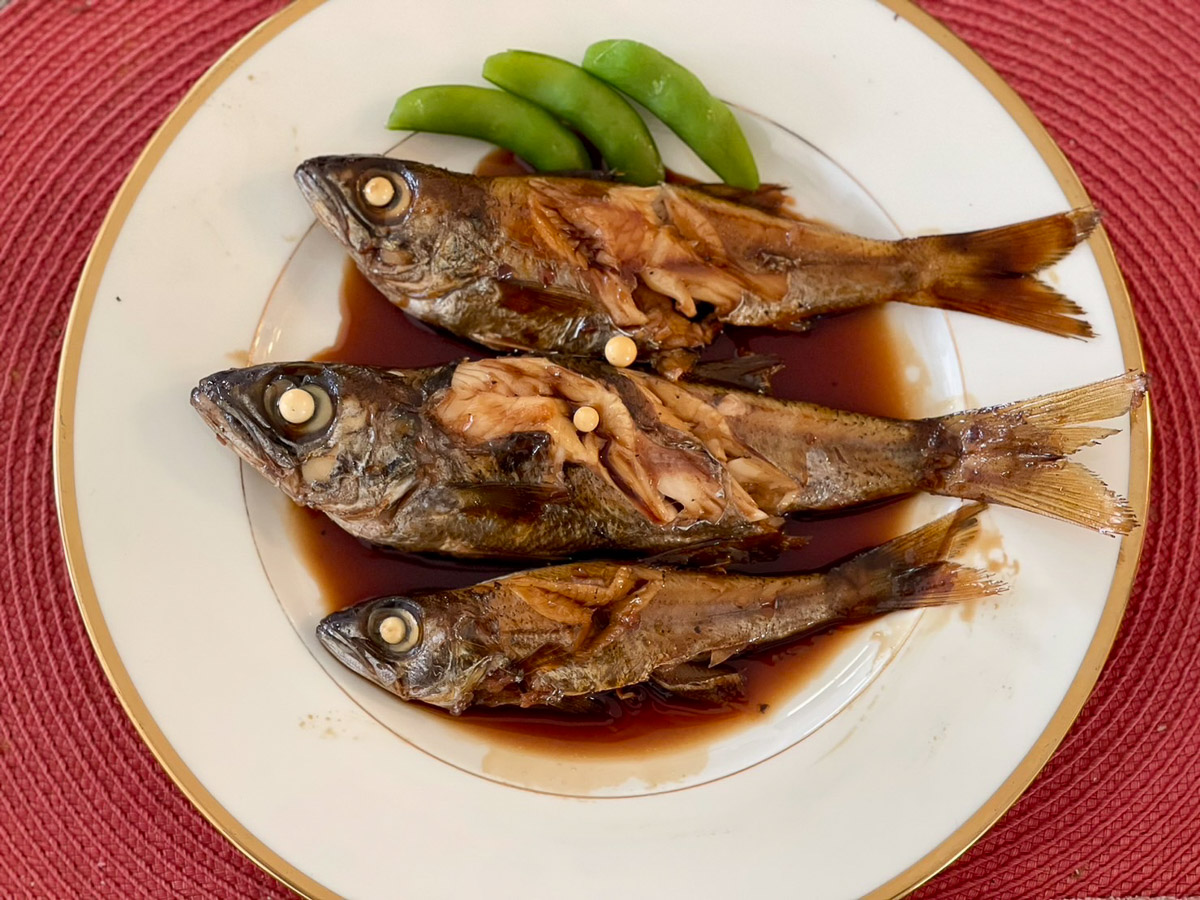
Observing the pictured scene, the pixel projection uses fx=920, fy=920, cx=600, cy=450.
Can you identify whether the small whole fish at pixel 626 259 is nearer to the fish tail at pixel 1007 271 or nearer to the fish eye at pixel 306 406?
the fish tail at pixel 1007 271

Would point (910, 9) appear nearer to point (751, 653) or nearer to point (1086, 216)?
point (1086, 216)

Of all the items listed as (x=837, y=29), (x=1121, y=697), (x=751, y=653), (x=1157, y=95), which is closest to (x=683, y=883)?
(x=751, y=653)

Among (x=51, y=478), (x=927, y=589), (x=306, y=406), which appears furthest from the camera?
(x=51, y=478)

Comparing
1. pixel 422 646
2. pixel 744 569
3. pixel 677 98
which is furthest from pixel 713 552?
pixel 677 98

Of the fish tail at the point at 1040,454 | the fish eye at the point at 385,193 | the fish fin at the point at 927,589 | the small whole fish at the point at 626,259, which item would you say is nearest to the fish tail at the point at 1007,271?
the small whole fish at the point at 626,259

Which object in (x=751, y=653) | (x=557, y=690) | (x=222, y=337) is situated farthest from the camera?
(x=751, y=653)

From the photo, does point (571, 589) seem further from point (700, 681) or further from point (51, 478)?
point (51, 478)
